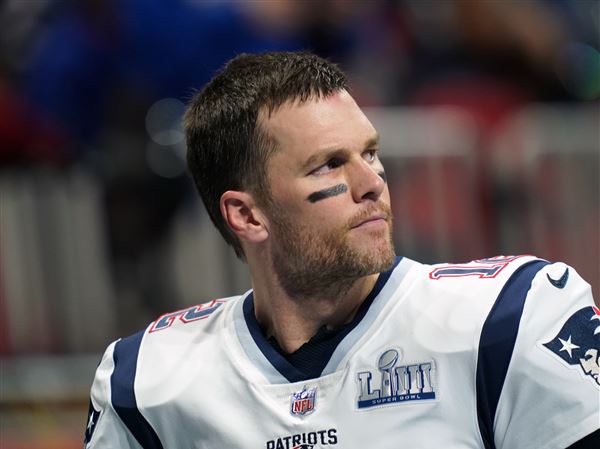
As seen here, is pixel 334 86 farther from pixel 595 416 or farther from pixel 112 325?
pixel 112 325

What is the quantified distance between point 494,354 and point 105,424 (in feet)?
3.54

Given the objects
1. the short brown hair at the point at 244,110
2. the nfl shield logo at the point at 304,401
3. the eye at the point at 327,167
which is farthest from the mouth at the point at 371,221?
the nfl shield logo at the point at 304,401

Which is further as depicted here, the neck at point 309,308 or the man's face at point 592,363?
the neck at point 309,308

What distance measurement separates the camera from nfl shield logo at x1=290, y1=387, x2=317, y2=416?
2.87 meters

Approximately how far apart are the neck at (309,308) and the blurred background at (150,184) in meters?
2.54

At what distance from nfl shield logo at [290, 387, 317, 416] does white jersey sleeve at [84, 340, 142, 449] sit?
1.57 ft

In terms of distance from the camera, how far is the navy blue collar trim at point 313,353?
9.67ft

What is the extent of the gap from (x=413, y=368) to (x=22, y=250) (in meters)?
3.48

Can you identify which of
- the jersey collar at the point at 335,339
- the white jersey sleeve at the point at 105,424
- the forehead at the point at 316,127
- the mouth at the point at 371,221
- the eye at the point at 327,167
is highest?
the forehead at the point at 316,127

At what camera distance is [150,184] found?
584 cm

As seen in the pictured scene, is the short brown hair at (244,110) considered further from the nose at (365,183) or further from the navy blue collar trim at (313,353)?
the navy blue collar trim at (313,353)

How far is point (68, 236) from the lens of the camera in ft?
19.2

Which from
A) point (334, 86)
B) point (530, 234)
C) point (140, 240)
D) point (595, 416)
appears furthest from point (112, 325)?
point (595, 416)

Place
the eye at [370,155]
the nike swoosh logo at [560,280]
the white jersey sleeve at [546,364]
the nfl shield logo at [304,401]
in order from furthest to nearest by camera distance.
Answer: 1. the eye at [370,155]
2. the nfl shield logo at [304,401]
3. the nike swoosh logo at [560,280]
4. the white jersey sleeve at [546,364]
